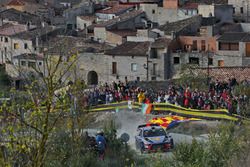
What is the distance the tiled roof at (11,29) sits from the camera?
61812 millimetres

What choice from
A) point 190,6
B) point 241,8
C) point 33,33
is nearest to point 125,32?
point 33,33

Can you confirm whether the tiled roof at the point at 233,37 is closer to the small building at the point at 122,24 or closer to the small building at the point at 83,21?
the small building at the point at 122,24

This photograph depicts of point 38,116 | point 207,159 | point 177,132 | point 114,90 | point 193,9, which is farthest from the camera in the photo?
point 193,9

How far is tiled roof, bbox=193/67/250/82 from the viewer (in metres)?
39.4

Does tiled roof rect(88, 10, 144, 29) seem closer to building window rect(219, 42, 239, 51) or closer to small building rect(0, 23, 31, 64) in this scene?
small building rect(0, 23, 31, 64)

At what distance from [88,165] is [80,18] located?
160 ft

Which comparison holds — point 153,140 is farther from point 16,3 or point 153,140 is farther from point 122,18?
point 16,3

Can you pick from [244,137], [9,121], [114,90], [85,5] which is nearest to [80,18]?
[85,5]

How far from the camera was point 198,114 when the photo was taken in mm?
26406

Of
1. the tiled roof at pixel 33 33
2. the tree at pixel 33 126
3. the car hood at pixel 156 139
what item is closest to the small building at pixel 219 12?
the tiled roof at pixel 33 33

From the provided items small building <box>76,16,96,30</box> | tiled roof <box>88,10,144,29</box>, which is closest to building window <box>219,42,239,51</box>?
tiled roof <box>88,10,144,29</box>

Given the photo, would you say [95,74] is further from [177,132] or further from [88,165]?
[88,165]

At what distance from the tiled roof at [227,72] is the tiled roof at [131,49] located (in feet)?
25.2

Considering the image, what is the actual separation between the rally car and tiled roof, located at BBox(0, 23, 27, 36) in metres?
39.6
